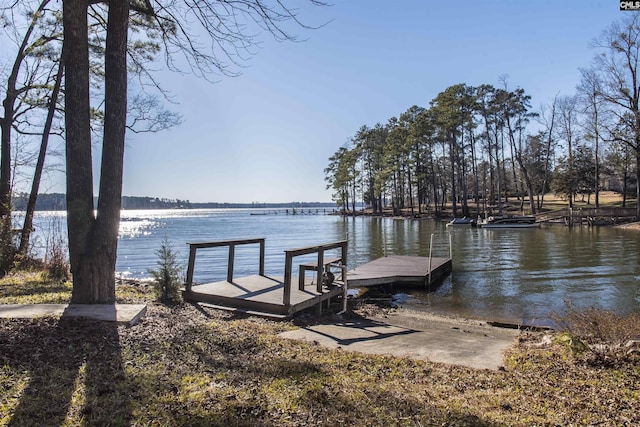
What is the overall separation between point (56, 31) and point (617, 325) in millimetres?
13902

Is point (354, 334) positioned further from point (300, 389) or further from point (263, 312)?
point (300, 389)

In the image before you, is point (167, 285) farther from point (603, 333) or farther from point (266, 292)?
point (603, 333)

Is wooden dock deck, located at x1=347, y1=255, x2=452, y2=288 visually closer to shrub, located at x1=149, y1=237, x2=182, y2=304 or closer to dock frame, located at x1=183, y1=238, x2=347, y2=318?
dock frame, located at x1=183, y1=238, x2=347, y2=318

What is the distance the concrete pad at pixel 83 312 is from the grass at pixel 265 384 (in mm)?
198

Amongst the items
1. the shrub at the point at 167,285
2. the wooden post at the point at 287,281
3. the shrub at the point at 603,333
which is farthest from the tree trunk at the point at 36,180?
the shrub at the point at 603,333

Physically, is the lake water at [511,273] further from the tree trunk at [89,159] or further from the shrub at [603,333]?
the tree trunk at [89,159]

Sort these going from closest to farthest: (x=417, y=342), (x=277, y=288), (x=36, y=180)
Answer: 1. (x=417, y=342)
2. (x=277, y=288)
3. (x=36, y=180)

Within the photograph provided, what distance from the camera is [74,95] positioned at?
16.7 feet

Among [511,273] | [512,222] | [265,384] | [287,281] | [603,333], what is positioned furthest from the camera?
[512,222]

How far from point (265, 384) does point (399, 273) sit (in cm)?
903

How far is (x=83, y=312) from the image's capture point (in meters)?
4.69

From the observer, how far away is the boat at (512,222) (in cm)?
3553

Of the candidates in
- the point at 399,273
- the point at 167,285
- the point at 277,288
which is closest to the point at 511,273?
the point at 399,273

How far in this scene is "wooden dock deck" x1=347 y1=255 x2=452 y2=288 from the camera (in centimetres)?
1083
